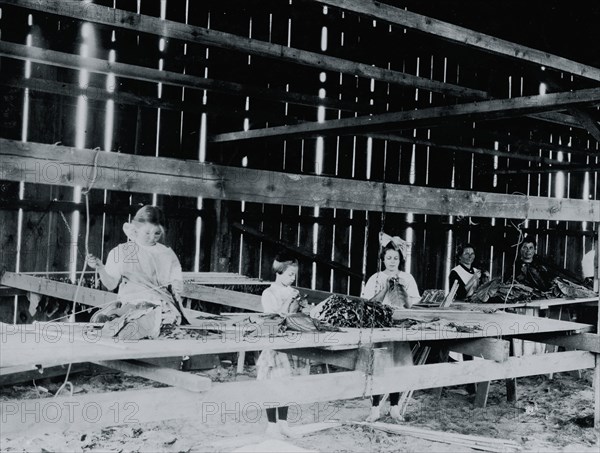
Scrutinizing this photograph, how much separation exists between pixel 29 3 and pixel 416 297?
501 centimetres

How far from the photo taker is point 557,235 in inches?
588

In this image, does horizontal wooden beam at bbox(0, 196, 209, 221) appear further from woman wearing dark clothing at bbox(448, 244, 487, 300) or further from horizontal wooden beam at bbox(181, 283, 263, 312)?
woman wearing dark clothing at bbox(448, 244, 487, 300)

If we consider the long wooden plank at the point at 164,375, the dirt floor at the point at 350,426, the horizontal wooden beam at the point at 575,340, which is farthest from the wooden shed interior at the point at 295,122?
the dirt floor at the point at 350,426

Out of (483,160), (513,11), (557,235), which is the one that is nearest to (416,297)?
(513,11)

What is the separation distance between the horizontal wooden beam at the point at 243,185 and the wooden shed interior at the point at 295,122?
0.02 metres

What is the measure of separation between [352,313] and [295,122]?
399 cm

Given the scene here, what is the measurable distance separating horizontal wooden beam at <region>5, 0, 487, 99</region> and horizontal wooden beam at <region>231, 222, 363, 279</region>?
349 centimetres

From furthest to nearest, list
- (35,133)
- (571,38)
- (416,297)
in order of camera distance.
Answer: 1. (571,38)
2. (35,133)
3. (416,297)

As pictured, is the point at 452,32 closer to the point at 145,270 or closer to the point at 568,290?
the point at 145,270

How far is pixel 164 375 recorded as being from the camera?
4.52m

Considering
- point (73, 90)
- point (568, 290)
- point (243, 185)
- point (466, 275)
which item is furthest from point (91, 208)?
point (568, 290)

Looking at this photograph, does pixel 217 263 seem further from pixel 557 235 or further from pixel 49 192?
pixel 557 235

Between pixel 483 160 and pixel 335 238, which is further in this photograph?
pixel 483 160

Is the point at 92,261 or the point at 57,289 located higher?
the point at 92,261
